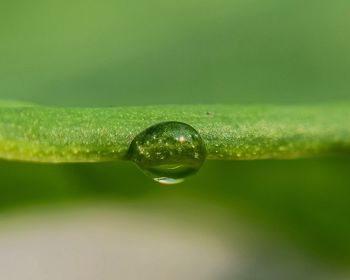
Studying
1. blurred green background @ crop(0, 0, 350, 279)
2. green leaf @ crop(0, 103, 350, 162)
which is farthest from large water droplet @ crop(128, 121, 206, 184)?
blurred green background @ crop(0, 0, 350, 279)

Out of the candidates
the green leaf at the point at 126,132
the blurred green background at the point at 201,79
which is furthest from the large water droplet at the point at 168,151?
the blurred green background at the point at 201,79

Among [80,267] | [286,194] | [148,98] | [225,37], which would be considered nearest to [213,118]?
[148,98]

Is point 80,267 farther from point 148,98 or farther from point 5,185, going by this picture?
point 148,98

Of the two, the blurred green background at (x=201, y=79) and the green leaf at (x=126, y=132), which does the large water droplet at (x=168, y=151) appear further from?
the blurred green background at (x=201, y=79)

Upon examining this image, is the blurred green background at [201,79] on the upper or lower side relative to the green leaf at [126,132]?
upper

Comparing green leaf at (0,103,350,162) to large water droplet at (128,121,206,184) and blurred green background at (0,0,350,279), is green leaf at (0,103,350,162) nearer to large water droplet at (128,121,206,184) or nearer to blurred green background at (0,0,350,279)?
large water droplet at (128,121,206,184)

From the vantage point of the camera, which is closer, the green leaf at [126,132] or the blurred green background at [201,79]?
the green leaf at [126,132]

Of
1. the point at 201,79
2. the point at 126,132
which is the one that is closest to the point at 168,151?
the point at 126,132

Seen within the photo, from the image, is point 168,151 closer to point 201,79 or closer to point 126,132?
point 126,132
